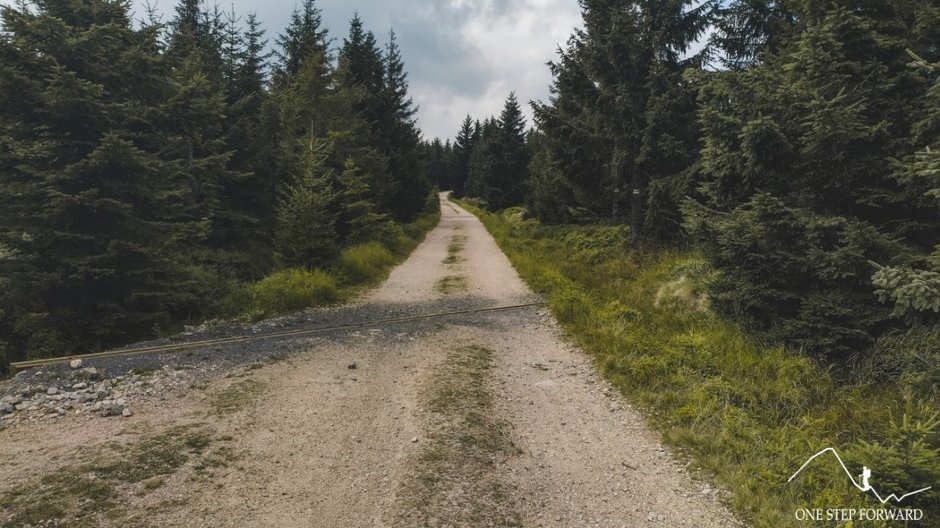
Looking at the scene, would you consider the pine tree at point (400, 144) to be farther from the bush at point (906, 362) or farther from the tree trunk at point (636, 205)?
the bush at point (906, 362)

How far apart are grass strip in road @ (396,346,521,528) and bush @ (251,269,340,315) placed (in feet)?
19.0

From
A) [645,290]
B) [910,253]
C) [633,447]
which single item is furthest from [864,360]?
[645,290]

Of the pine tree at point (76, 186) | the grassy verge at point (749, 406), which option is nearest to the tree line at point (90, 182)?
the pine tree at point (76, 186)

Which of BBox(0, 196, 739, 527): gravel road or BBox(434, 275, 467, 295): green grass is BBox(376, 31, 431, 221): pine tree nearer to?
BBox(434, 275, 467, 295): green grass

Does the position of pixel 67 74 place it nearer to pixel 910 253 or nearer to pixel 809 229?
pixel 809 229

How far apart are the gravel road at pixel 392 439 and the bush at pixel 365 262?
5.88 meters

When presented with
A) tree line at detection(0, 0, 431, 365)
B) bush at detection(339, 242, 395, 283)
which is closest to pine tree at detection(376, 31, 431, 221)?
bush at detection(339, 242, 395, 283)

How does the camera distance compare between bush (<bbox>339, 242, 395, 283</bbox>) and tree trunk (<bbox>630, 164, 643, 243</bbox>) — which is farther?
tree trunk (<bbox>630, 164, 643, 243</bbox>)

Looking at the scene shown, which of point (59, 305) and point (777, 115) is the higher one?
point (777, 115)

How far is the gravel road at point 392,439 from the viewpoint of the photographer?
159 inches

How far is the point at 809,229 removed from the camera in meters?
6.37

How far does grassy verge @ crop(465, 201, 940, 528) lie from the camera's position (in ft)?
12.3

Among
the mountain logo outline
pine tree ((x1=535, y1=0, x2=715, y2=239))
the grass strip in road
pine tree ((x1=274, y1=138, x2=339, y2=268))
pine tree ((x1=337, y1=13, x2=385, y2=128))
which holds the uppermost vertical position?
pine tree ((x1=337, y1=13, x2=385, y2=128))

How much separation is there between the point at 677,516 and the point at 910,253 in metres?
4.84
